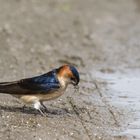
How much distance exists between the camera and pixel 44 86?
7492 mm

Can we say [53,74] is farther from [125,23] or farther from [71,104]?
[125,23]

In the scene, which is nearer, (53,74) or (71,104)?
(53,74)

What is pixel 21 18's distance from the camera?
1515 centimetres

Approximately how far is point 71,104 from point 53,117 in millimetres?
752

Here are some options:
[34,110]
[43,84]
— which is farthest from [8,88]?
[34,110]

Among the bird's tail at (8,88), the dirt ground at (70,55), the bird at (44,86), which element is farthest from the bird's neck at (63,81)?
the bird's tail at (8,88)

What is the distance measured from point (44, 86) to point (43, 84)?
1.5 inches

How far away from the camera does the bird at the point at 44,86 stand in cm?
745

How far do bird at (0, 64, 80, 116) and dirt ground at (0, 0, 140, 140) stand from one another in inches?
8.4

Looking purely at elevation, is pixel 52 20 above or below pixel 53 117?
below

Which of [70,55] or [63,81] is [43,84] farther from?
[70,55]

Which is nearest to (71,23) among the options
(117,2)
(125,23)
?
(125,23)

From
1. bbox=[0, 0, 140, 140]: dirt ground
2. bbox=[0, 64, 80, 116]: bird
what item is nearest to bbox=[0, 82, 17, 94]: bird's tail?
bbox=[0, 64, 80, 116]: bird

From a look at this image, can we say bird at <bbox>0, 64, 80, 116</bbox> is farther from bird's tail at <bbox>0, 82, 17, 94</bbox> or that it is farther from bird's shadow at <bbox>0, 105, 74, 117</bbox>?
bird's shadow at <bbox>0, 105, 74, 117</bbox>
